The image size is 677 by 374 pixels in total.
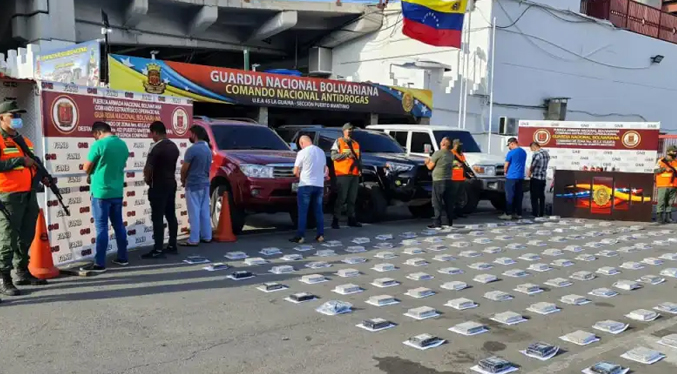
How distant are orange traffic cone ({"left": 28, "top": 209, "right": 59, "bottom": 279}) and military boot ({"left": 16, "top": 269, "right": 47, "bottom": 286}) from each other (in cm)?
18

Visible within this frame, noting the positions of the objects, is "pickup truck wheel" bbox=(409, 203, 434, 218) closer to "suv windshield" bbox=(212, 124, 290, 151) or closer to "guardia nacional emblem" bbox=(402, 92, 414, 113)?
"suv windshield" bbox=(212, 124, 290, 151)

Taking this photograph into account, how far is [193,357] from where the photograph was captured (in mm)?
4070

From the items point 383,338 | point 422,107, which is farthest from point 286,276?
point 422,107

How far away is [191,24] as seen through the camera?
971 inches

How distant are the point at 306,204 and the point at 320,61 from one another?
20.7m

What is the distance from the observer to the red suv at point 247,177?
8664 millimetres

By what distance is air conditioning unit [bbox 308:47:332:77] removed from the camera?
28.2 meters

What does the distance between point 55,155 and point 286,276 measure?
3006 mm

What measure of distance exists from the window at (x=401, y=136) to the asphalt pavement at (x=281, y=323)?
5.73 metres

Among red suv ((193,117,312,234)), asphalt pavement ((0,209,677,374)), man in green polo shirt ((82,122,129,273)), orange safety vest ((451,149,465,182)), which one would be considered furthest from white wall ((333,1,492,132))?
man in green polo shirt ((82,122,129,273))

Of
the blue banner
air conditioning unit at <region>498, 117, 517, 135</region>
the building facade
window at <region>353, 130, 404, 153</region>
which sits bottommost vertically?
window at <region>353, 130, 404, 153</region>

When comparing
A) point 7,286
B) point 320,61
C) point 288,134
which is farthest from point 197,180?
point 320,61

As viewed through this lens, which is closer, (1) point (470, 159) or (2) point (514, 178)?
(2) point (514, 178)

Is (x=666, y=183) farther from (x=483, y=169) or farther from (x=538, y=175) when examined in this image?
(x=483, y=169)
